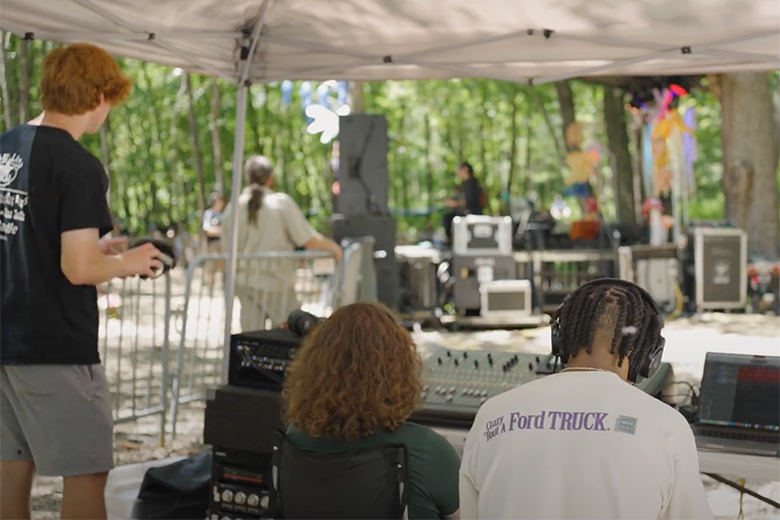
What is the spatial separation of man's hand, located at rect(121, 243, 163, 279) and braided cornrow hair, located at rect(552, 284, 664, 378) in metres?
1.53

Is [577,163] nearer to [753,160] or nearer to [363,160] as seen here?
[753,160]

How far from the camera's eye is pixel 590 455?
2.14m

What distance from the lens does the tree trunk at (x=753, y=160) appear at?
1466cm

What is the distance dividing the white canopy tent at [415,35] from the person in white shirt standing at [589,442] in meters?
2.21

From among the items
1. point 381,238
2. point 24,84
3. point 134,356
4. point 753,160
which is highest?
point 24,84

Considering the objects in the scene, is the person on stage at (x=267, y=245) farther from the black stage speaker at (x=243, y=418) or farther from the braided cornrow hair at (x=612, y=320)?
the braided cornrow hair at (x=612, y=320)

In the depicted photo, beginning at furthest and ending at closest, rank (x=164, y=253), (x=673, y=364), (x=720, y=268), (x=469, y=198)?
(x=469, y=198), (x=720, y=268), (x=673, y=364), (x=164, y=253)

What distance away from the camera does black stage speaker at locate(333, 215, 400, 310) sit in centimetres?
1160

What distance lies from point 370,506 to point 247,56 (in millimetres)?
2688

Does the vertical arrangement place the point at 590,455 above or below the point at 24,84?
below

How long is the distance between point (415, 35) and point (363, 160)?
23.8ft

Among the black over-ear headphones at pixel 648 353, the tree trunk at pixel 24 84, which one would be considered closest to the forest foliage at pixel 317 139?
the tree trunk at pixel 24 84

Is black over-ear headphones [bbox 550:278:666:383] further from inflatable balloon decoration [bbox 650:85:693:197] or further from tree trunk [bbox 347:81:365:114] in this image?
tree trunk [bbox 347:81:365:114]

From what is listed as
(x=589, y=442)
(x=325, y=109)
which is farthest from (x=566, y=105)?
(x=589, y=442)
